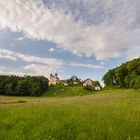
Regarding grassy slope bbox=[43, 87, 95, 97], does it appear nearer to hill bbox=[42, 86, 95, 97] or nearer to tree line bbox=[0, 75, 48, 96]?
hill bbox=[42, 86, 95, 97]

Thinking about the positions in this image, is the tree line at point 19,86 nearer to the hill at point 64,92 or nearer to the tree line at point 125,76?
the hill at point 64,92

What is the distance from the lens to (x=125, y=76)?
111m

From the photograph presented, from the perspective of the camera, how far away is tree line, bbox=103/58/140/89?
97.7m

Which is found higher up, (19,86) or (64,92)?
(19,86)

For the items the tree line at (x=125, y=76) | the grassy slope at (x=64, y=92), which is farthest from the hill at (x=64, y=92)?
the tree line at (x=125, y=76)

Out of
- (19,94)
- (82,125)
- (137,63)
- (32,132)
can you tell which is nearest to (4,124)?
(32,132)

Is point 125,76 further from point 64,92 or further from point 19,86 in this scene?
point 19,86

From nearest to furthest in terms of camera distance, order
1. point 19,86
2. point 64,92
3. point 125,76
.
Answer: point 125,76 → point 19,86 → point 64,92

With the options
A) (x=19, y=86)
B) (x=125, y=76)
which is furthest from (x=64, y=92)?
(x=125, y=76)

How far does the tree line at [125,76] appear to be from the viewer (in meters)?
97.7

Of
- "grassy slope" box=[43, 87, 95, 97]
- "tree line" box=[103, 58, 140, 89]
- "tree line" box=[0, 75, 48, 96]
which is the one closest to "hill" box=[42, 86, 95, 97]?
"grassy slope" box=[43, 87, 95, 97]

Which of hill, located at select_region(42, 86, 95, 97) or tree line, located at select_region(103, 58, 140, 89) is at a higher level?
tree line, located at select_region(103, 58, 140, 89)

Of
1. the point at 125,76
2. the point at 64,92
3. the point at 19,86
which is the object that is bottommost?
the point at 64,92

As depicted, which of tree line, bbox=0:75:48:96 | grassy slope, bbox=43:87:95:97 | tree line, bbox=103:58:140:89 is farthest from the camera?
grassy slope, bbox=43:87:95:97
